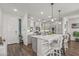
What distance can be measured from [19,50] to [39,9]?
34.8 inches

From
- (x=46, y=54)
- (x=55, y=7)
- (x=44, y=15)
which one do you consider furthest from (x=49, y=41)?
(x=55, y=7)

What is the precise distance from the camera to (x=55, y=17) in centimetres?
188

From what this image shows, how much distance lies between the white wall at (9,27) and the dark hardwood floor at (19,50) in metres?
0.10

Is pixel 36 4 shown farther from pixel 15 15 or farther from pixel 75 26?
pixel 75 26

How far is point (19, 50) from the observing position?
6.29 ft

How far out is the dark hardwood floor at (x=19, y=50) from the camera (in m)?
1.89

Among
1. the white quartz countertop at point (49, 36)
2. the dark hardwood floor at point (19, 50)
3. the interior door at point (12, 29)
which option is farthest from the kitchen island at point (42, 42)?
the interior door at point (12, 29)

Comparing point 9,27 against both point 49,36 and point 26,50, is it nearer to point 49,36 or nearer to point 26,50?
point 26,50

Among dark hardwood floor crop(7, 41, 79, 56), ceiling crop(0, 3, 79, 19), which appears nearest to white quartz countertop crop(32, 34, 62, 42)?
dark hardwood floor crop(7, 41, 79, 56)

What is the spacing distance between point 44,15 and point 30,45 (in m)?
0.64

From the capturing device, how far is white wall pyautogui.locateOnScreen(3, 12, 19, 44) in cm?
184

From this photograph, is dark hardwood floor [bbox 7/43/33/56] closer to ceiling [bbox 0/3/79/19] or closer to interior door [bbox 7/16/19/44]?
interior door [bbox 7/16/19/44]

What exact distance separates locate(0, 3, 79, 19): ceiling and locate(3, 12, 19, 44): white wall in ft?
0.33

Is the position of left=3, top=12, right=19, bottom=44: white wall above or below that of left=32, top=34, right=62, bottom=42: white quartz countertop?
above
